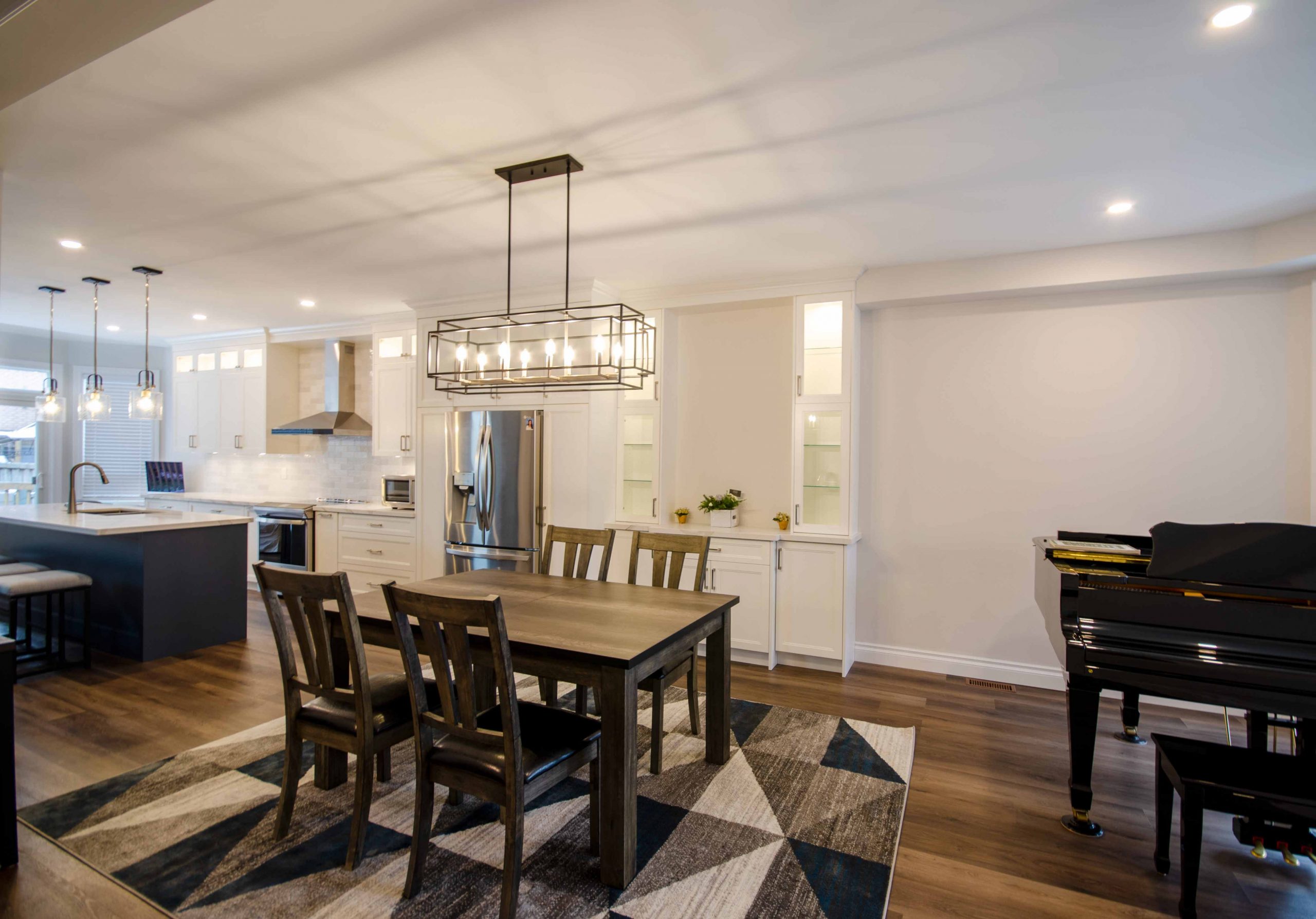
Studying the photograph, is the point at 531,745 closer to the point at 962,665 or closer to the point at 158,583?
the point at 962,665

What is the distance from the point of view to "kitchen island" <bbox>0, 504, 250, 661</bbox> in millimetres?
4379

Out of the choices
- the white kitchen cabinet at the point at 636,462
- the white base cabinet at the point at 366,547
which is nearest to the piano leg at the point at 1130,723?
the white kitchen cabinet at the point at 636,462

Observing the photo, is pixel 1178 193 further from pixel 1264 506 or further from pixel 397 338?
pixel 397 338

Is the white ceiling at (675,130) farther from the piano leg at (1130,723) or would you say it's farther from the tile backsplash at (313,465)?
the tile backsplash at (313,465)

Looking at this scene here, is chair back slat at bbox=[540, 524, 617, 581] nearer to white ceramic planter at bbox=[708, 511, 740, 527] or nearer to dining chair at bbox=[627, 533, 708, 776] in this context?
dining chair at bbox=[627, 533, 708, 776]

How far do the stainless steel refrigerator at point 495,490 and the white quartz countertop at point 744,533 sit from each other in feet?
2.17

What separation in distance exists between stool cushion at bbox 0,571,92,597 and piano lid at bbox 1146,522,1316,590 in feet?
19.5

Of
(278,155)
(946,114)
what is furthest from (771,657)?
(278,155)

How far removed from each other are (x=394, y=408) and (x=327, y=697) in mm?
4180

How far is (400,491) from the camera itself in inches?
238

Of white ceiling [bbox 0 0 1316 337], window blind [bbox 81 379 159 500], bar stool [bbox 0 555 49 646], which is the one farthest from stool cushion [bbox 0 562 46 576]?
window blind [bbox 81 379 159 500]

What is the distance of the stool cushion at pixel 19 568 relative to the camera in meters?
4.49

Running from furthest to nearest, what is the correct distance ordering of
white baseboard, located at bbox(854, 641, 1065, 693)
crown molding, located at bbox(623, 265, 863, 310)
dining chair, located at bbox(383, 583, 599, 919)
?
crown molding, located at bbox(623, 265, 863, 310) < white baseboard, located at bbox(854, 641, 1065, 693) < dining chair, located at bbox(383, 583, 599, 919)

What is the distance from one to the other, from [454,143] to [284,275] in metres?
2.76
